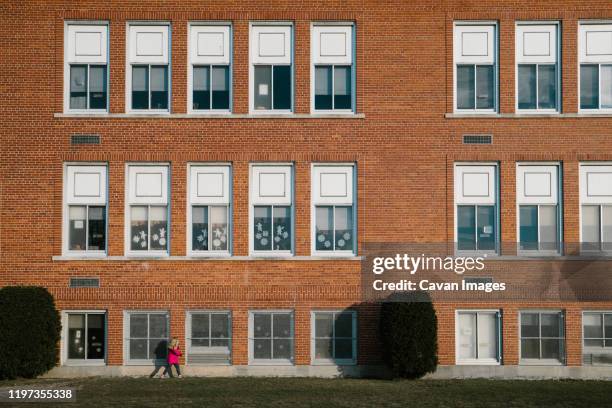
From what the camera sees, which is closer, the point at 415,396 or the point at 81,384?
the point at 415,396

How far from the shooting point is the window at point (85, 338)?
79.1 feet

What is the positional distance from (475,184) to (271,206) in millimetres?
5853

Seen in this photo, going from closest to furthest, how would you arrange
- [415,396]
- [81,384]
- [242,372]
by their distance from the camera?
[415,396]
[81,384]
[242,372]

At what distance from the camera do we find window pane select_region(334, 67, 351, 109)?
2453 centimetres

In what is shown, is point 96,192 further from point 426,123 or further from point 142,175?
point 426,123

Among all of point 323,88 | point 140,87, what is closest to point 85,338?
point 140,87

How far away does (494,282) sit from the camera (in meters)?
24.2

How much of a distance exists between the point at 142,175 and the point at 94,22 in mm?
4618

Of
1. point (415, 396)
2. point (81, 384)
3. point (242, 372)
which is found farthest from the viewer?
point (242, 372)

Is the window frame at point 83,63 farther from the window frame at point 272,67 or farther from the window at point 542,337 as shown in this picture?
the window at point 542,337

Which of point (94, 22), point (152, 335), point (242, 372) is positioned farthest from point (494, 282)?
point (94, 22)

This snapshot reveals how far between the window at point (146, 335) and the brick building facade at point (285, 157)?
56 millimetres

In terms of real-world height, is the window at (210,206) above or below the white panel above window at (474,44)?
below

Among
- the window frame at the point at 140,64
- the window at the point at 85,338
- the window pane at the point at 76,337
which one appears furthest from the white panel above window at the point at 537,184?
the window pane at the point at 76,337
